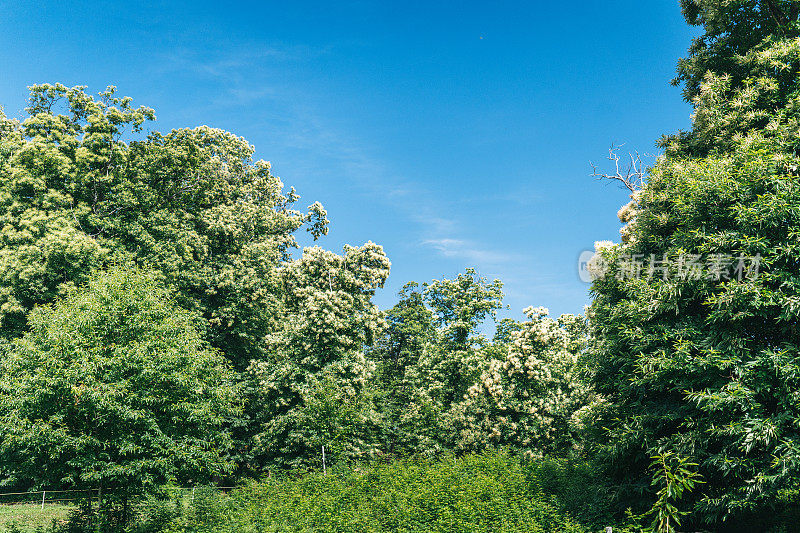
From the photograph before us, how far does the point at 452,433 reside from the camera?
85.6 ft

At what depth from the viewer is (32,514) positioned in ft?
67.5

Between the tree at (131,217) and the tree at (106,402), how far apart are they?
6.66 metres

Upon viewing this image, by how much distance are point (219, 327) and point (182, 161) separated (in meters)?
10.3

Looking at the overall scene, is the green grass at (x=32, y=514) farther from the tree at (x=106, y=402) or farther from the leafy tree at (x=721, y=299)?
the leafy tree at (x=721, y=299)

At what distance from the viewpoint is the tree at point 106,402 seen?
49.0 ft

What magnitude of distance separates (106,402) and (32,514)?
10.8 metres

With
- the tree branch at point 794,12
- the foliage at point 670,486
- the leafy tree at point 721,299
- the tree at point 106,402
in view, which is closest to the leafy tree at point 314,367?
the tree at point 106,402

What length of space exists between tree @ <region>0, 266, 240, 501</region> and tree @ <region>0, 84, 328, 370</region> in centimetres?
666

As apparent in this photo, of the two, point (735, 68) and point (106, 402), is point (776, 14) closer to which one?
point (735, 68)

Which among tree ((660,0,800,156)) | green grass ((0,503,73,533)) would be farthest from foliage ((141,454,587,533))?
tree ((660,0,800,156))

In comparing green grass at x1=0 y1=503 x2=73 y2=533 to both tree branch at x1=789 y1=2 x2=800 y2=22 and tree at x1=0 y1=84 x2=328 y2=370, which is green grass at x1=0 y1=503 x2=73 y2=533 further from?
tree branch at x1=789 y1=2 x2=800 y2=22

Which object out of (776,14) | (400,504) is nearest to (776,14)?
(776,14)

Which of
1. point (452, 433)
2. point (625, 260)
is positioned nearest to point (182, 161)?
point (452, 433)

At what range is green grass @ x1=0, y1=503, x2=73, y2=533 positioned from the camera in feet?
60.8
